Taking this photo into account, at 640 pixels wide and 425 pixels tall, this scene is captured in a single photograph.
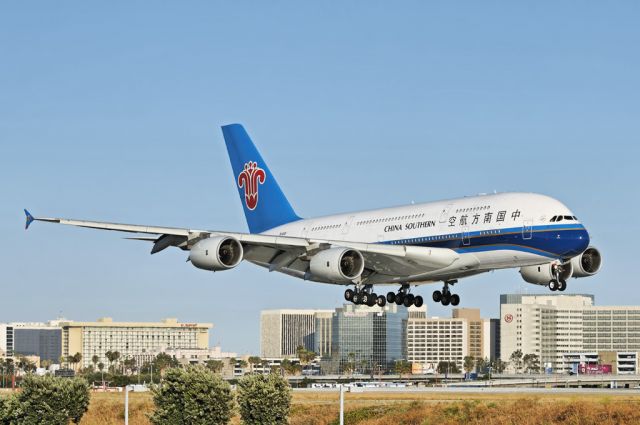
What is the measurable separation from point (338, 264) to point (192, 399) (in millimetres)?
20086

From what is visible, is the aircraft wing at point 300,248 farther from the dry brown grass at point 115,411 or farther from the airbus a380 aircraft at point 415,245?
the dry brown grass at point 115,411

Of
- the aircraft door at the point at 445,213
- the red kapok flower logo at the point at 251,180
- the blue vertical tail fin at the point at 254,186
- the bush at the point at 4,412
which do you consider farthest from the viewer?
the red kapok flower logo at the point at 251,180

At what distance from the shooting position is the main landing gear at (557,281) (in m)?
72.9

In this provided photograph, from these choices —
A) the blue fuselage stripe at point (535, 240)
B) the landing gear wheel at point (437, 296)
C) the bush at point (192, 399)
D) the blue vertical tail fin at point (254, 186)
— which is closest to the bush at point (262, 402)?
the bush at point (192, 399)

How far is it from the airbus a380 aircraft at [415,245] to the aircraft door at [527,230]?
60mm

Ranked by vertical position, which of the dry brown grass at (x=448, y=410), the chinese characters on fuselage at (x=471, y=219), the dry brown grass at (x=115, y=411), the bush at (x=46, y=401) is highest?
the chinese characters on fuselage at (x=471, y=219)

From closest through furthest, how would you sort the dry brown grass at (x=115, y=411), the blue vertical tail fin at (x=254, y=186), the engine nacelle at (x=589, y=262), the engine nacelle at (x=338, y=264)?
1. the dry brown grass at (x=115, y=411)
2. the engine nacelle at (x=338, y=264)
3. the engine nacelle at (x=589, y=262)
4. the blue vertical tail fin at (x=254, y=186)

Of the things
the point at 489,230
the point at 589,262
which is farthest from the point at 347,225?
the point at 589,262

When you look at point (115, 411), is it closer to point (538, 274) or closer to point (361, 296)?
point (361, 296)

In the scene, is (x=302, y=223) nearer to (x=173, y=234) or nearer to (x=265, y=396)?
(x=173, y=234)

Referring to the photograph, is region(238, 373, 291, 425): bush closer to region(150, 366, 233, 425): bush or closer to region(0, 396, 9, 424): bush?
region(150, 366, 233, 425): bush

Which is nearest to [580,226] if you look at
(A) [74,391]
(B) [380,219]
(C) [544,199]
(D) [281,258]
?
(C) [544,199]

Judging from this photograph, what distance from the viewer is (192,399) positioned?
190 ft

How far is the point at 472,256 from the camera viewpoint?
72812 mm
